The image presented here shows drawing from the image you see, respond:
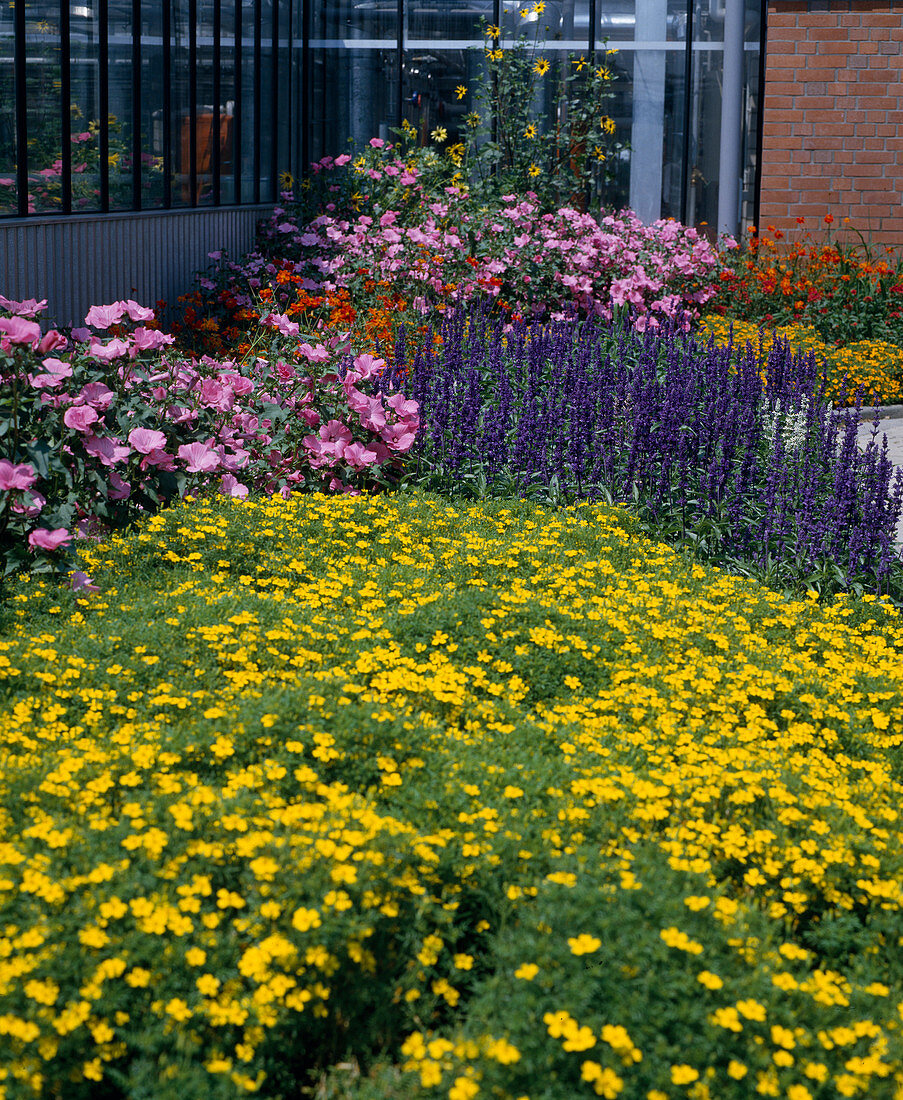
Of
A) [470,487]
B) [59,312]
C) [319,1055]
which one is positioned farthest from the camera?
[59,312]

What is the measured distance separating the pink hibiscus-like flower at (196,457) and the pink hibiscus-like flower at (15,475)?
890 mm

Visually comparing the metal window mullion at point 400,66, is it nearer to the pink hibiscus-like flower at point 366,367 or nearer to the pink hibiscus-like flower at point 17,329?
the pink hibiscus-like flower at point 366,367

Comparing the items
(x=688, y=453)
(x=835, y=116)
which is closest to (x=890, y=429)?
(x=688, y=453)

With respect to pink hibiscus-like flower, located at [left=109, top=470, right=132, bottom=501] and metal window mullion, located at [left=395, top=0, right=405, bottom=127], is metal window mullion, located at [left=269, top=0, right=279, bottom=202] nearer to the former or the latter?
metal window mullion, located at [left=395, top=0, right=405, bottom=127]

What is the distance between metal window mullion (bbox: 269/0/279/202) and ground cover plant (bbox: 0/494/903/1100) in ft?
30.5

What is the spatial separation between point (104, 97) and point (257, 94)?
3.61m

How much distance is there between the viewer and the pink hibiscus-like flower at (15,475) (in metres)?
4.01

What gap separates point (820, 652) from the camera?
408cm

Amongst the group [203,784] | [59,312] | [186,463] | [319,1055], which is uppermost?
[59,312]

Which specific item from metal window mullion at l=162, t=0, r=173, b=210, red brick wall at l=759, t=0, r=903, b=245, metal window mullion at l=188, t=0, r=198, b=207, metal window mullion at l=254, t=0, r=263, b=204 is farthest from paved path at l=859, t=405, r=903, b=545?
metal window mullion at l=254, t=0, r=263, b=204

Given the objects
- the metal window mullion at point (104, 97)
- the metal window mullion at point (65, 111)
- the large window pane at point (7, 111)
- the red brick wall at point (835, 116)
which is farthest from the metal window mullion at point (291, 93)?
the large window pane at point (7, 111)

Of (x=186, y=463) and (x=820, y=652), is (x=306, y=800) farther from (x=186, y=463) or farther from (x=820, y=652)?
(x=186, y=463)

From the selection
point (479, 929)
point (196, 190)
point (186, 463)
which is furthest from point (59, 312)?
point (479, 929)

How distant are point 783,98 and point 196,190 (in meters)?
6.63
